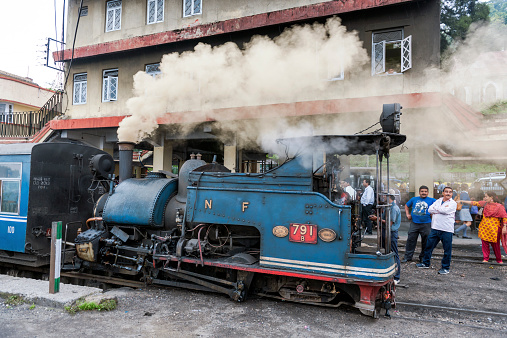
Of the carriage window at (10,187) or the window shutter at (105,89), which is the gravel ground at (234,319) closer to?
the carriage window at (10,187)

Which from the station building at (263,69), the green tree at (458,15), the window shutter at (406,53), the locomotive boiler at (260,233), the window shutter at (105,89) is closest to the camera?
the locomotive boiler at (260,233)

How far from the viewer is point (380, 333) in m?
4.14

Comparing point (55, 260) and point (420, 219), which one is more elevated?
point (420, 219)

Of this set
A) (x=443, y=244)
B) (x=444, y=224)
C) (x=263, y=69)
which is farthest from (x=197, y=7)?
(x=443, y=244)

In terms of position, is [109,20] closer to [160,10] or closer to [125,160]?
[160,10]

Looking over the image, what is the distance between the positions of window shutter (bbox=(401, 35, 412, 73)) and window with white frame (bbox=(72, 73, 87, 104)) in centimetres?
1228

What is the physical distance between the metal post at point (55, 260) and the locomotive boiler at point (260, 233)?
75cm

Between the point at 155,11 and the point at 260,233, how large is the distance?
11.8 meters

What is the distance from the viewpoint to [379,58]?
10.5 m

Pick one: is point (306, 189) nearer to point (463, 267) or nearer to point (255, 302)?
point (255, 302)

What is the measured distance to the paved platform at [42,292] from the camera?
4.77m

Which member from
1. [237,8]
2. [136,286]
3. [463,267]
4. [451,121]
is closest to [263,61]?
[237,8]

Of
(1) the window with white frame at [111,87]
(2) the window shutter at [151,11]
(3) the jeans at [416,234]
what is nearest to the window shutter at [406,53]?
(3) the jeans at [416,234]

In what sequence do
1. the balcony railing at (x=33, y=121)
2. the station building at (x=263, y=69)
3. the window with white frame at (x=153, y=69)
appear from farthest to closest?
the balcony railing at (x=33, y=121) → the window with white frame at (x=153, y=69) → the station building at (x=263, y=69)
